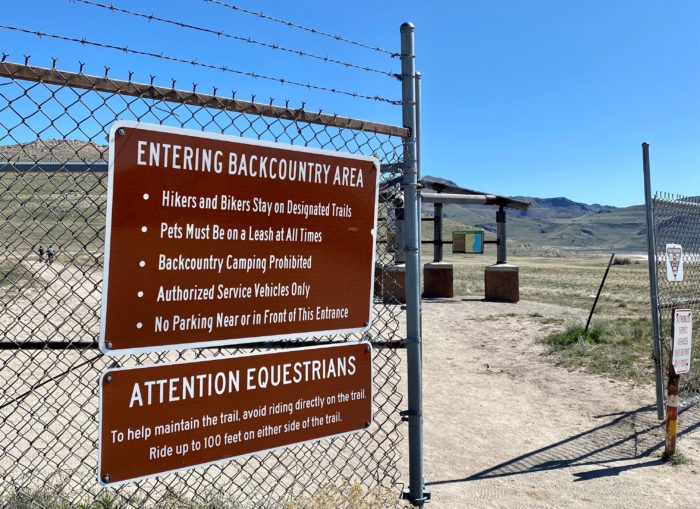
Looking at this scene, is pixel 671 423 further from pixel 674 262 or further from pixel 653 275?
pixel 674 262

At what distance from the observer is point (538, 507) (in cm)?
450

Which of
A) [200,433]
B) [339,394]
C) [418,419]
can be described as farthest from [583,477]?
[200,433]

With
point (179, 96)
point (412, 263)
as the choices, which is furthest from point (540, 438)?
point (179, 96)

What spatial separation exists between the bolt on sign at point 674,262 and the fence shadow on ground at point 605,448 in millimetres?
1519

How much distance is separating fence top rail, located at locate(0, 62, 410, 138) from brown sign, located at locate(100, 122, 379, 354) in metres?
0.25

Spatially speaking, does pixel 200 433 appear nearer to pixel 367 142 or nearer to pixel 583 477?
pixel 367 142

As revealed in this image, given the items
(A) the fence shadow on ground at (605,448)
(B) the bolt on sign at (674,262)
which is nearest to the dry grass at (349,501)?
(A) the fence shadow on ground at (605,448)

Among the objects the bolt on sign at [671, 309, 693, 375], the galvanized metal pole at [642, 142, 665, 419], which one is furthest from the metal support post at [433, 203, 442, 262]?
the bolt on sign at [671, 309, 693, 375]

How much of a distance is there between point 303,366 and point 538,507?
2.44 metres

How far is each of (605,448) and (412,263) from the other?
3.50 meters

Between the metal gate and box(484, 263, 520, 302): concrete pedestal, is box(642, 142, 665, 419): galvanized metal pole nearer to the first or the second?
the metal gate

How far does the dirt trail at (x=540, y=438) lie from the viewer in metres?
4.76

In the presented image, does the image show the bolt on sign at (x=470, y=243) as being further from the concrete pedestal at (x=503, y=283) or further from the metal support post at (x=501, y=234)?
the concrete pedestal at (x=503, y=283)

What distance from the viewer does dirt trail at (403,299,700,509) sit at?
4.76 m
